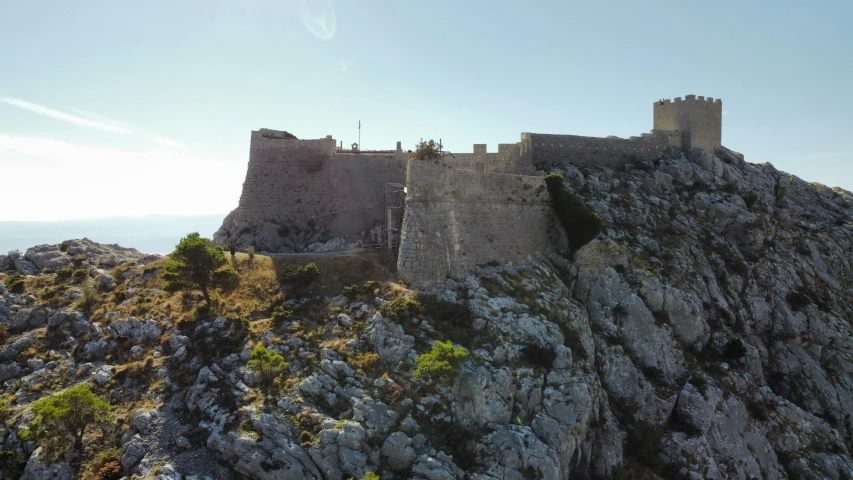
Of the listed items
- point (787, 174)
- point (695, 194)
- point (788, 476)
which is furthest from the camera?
point (787, 174)

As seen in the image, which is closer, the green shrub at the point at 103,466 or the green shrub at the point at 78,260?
the green shrub at the point at 103,466

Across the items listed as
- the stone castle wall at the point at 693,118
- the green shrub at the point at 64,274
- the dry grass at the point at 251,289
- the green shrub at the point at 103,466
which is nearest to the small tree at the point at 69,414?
the green shrub at the point at 103,466

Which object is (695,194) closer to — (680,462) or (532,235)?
(532,235)

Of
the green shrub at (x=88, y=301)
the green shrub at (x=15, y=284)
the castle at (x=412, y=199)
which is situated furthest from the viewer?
the green shrub at (x=15, y=284)

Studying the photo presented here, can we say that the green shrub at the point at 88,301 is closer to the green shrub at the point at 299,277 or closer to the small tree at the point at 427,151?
the green shrub at the point at 299,277

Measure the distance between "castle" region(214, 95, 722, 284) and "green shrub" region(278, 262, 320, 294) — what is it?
202 inches

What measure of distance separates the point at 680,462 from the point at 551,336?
32.8 ft

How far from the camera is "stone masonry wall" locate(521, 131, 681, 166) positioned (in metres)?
45.8

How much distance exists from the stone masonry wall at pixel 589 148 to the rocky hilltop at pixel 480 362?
7.83 ft

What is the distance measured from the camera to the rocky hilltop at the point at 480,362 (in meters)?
24.1

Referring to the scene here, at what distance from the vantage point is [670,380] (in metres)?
33.8

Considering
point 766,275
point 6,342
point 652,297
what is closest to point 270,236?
point 6,342

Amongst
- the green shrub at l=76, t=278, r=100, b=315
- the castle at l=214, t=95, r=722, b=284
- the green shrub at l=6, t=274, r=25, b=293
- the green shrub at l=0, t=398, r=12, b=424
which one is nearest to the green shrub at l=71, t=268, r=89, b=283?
the green shrub at l=76, t=278, r=100, b=315

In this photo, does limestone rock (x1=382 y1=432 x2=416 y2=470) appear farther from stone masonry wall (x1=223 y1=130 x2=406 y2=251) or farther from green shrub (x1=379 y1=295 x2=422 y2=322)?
stone masonry wall (x1=223 y1=130 x2=406 y2=251)
